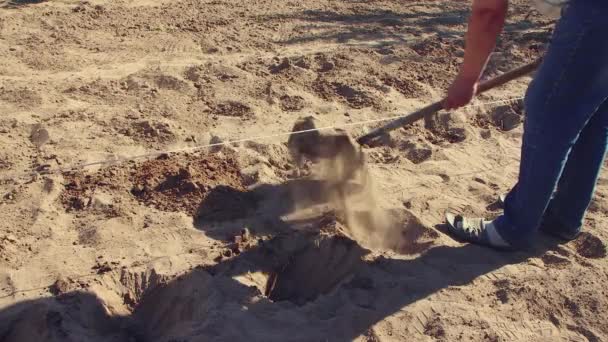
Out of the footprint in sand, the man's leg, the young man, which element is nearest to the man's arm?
the young man

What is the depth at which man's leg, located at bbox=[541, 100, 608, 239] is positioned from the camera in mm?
3303

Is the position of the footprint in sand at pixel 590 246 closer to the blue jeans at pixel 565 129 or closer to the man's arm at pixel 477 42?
the blue jeans at pixel 565 129

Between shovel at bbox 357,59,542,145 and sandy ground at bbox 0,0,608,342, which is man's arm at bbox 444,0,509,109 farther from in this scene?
sandy ground at bbox 0,0,608,342

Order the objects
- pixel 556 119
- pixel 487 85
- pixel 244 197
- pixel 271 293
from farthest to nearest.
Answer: pixel 244 197, pixel 487 85, pixel 271 293, pixel 556 119

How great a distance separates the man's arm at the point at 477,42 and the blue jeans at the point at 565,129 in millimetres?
281

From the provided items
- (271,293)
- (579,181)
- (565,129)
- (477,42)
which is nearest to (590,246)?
(579,181)

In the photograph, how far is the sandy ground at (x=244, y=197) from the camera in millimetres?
3102

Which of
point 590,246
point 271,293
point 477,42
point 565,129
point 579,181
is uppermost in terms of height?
point 477,42

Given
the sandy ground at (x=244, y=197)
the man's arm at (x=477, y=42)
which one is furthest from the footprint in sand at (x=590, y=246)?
the man's arm at (x=477, y=42)

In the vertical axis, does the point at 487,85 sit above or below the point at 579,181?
above

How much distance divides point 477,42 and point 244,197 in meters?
1.60

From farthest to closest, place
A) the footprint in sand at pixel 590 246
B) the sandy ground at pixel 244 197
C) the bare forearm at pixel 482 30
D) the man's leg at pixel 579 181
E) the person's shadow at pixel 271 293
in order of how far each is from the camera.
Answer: the footprint in sand at pixel 590 246, the man's leg at pixel 579 181, the sandy ground at pixel 244 197, the person's shadow at pixel 271 293, the bare forearm at pixel 482 30

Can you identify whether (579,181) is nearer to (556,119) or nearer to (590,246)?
(590,246)

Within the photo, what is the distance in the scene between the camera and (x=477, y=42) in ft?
9.39
